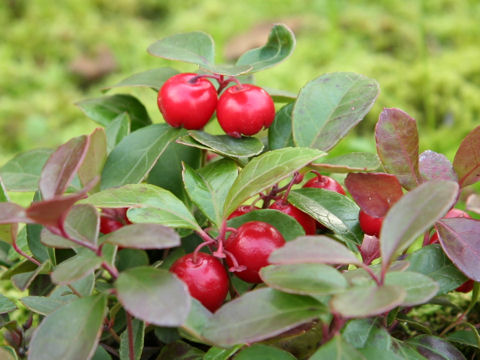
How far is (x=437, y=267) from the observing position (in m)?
0.61

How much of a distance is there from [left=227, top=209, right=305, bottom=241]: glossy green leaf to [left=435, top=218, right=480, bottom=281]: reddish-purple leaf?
0.47ft

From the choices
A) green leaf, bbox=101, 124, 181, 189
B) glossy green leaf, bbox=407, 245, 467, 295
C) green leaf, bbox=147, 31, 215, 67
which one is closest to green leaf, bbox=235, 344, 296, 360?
glossy green leaf, bbox=407, 245, 467, 295

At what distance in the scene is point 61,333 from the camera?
0.50m

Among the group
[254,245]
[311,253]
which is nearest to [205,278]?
[254,245]

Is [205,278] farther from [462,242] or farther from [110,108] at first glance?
[110,108]

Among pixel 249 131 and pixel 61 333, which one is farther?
pixel 249 131

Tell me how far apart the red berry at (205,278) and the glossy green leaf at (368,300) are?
0.54 feet

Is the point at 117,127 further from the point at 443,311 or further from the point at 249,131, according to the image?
the point at 443,311

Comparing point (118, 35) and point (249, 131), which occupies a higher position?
point (249, 131)

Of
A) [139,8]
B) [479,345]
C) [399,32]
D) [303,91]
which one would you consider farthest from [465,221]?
[139,8]

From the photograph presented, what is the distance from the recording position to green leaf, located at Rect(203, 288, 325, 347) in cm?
47

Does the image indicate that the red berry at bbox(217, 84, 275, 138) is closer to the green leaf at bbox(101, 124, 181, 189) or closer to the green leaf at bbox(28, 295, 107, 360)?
the green leaf at bbox(101, 124, 181, 189)

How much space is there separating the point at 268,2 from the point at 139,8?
25.2 inches

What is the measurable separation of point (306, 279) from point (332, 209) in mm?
207
